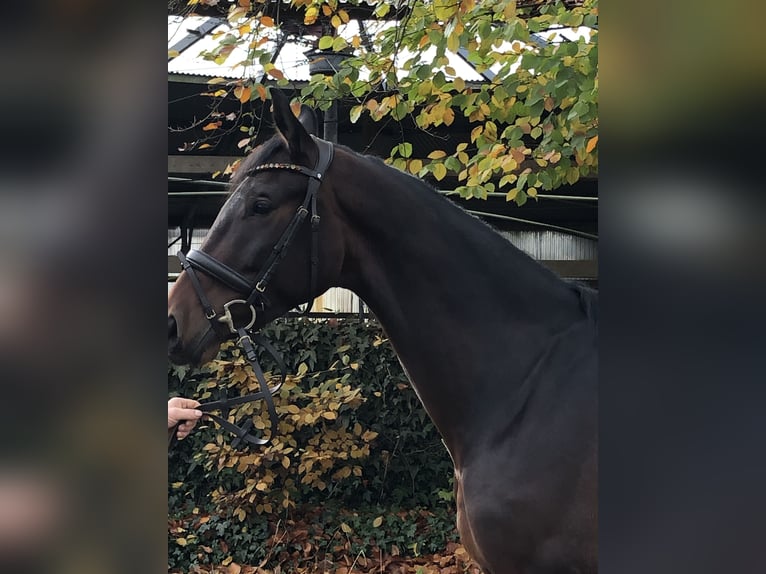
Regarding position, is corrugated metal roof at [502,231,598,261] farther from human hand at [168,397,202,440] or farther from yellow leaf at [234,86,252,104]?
human hand at [168,397,202,440]

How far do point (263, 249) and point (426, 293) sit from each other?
535 millimetres

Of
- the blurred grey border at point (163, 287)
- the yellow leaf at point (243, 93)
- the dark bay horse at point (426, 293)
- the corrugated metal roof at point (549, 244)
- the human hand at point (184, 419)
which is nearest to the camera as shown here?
the blurred grey border at point (163, 287)

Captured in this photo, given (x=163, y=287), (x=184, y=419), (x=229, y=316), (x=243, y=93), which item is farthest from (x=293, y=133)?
(x=163, y=287)

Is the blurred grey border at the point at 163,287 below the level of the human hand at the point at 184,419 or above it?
above

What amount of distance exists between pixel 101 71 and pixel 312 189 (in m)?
1.85

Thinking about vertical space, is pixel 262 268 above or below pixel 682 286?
below

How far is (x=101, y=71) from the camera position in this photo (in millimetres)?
462

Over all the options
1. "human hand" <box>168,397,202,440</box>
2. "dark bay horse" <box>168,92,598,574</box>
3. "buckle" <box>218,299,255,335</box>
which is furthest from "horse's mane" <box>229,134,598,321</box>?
"human hand" <box>168,397,202,440</box>

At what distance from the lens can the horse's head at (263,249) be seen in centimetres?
227

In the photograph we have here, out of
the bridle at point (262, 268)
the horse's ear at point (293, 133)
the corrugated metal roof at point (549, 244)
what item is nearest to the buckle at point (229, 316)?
the bridle at point (262, 268)

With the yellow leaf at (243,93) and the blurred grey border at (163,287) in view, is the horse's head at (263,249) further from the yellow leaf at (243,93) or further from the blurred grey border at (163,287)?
the blurred grey border at (163,287)

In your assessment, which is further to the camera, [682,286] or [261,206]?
[261,206]

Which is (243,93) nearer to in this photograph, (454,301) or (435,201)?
(435,201)

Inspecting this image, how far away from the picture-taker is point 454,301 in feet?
7.42
